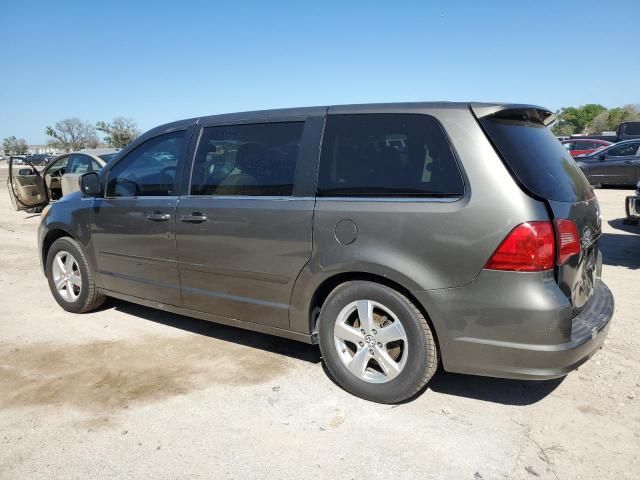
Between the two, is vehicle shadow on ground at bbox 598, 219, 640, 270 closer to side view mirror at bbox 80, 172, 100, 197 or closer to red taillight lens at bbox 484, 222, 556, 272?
red taillight lens at bbox 484, 222, 556, 272

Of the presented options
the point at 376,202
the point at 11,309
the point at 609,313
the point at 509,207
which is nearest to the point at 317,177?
the point at 376,202

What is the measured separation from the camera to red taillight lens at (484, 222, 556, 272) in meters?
2.56

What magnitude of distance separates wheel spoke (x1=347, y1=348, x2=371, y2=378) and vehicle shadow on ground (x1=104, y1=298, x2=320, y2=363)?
665mm

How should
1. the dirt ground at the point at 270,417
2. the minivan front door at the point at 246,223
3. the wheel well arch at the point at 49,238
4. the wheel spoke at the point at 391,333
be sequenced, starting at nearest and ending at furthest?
the dirt ground at the point at 270,417 → the wheel spoke at the point at 391,333 → the minivan front door at the point at 246,223 → the wheel well arch at the point at 49,238

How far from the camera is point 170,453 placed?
8.73 feet

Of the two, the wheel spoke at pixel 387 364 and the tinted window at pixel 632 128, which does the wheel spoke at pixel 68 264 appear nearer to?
the wheel spoke at pixel 387 364

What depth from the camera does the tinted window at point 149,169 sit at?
408cm

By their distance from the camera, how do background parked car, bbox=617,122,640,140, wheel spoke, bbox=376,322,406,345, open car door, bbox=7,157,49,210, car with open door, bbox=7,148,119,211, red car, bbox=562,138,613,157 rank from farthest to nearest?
background parked car, bbox=617,122,640,140
red car, bbox=562,138,613,157
open car door, bbox=7,157,49,210
car with open door, bbox=7,148,119,211
wheel spoke, bbox=376,322,406,345

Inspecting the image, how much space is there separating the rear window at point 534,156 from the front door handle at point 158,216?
8.09 feet

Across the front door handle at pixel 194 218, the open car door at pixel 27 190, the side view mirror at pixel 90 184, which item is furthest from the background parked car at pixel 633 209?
the open car door at pixel 27 190

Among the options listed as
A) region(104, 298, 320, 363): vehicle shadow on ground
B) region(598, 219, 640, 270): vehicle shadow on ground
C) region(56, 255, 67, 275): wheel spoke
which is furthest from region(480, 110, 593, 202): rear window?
region(56, 255, 67, 275): wheel spoke

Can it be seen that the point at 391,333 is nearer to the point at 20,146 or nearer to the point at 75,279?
the point at 75,279

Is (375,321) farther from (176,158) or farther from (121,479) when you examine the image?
(176,158)

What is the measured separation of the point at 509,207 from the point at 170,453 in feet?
7.29
